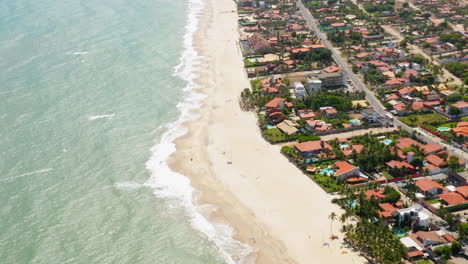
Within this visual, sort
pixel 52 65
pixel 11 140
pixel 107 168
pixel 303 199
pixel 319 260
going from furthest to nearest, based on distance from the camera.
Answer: pixel 52 65, pixel 11 140, pixel 107 168, pixel 303 199, pixel 319 260

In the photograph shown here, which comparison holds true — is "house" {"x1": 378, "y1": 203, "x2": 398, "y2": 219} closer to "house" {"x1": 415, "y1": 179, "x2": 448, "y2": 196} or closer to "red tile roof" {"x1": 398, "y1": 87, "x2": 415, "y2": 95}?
"house" {"x1": 415, "y1": 179, "x2": 448, "y2": 196}

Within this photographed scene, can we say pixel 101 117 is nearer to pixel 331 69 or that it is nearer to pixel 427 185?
pixel 331 69

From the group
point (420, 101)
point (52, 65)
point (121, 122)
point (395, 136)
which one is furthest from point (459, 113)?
point (52, 65)

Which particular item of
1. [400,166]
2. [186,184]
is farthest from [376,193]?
[186,184]

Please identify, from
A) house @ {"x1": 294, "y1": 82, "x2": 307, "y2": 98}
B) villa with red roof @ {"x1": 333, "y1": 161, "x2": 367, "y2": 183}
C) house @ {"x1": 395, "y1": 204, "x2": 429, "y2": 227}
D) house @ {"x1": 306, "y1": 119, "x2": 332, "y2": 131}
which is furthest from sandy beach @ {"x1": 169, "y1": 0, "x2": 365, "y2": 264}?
house @ {"x1": 294, "y1": 82, "x2": 307, "y2": 98}

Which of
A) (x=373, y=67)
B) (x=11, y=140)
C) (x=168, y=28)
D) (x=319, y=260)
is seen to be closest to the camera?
(x=319, y=260)

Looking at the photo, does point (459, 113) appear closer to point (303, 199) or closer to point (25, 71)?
point (303, 199)
